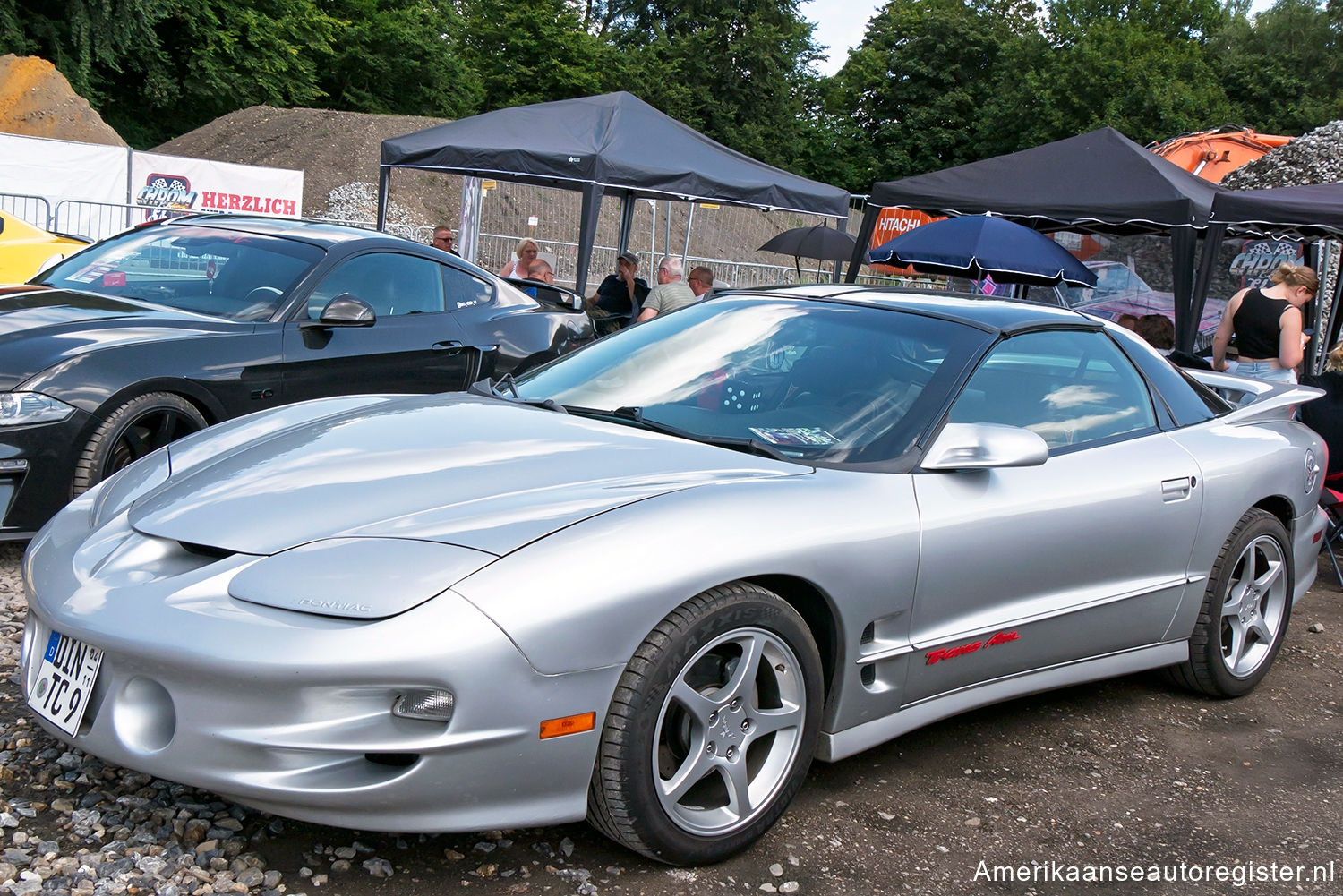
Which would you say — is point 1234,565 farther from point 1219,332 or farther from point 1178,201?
point 1178,201

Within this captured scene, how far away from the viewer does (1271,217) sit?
28.2 ft

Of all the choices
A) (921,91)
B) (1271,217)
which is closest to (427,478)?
(1271,217)

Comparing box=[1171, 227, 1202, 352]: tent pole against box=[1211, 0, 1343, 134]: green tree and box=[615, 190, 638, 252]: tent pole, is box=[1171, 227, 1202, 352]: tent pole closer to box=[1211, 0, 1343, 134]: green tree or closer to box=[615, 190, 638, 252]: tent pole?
box=[615, 190, 638, 252]: tent pole

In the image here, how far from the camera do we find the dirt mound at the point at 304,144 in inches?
1233

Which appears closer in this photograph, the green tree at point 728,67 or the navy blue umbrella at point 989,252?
the navy blue umbrella at point 989,252

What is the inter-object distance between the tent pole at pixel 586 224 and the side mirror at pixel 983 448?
7.70m

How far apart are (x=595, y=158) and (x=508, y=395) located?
722 centimetres

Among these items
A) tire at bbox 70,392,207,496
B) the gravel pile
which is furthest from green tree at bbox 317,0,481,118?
tire at bbox 70,392,207,496

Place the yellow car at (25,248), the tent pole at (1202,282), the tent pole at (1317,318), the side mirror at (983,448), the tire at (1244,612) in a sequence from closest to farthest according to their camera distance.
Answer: the side mirror at (983,448) < the tire at (1244,612) < the yellow car at (25,248) < the tent pole at (1202,282) < the tent pole at (1317,318)

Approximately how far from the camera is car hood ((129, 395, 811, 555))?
242 cm

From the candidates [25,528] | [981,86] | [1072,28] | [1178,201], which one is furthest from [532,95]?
[25,528]

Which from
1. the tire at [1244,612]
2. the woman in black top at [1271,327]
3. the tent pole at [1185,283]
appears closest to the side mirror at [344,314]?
the tire at [1244,612]

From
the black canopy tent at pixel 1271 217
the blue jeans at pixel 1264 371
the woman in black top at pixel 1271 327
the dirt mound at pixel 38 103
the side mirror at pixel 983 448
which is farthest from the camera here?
the dirt mound at pixel 38 103

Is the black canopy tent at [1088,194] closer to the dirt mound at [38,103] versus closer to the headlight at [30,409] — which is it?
the headlight at [30,409]
